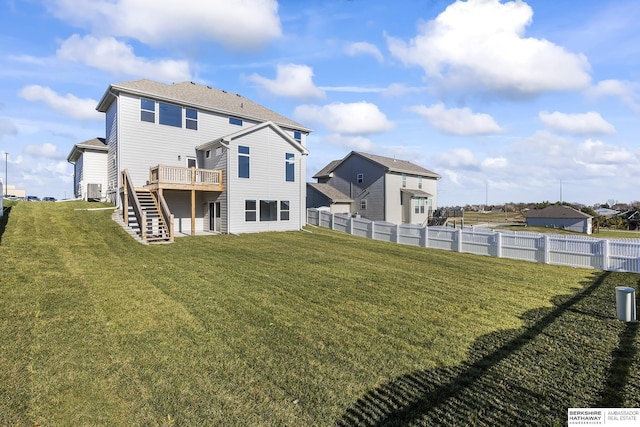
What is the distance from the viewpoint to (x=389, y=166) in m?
31.1

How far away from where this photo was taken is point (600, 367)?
13.9 feet

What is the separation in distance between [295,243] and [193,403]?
1232cm

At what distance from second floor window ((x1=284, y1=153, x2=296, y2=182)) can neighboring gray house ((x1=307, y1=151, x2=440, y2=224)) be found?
10562 millimetres

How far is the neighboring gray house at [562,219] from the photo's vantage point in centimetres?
3984

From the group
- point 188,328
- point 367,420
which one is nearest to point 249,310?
point 188,328

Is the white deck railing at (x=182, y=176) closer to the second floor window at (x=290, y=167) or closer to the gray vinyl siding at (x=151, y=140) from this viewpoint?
the gray vinyl siding at (x=151, y=140)

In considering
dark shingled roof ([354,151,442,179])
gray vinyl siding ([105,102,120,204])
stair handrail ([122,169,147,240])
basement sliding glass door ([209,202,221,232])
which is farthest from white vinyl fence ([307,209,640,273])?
gray vinyl siding ([105,102,120,204])

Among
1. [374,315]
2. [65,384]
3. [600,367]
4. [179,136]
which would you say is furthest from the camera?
[179,136]

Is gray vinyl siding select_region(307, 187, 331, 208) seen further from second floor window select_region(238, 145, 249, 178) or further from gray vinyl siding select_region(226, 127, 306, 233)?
second floor window select_region(238, 145, 249, 178)

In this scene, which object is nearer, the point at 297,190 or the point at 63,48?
the point at 63,48

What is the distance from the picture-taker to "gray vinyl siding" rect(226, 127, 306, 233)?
18.2 meters

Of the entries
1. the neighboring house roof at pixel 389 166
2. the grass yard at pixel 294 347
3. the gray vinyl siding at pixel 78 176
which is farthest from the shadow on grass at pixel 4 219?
the neighboring house roof at pixel 389 166

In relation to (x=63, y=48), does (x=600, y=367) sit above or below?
below

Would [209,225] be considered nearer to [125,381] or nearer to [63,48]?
[63,48]
